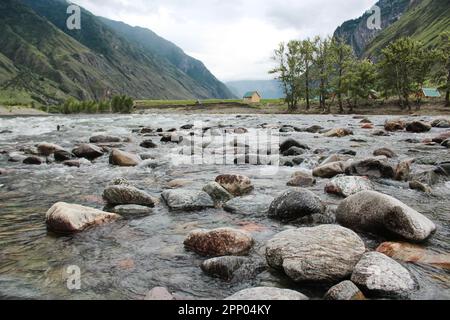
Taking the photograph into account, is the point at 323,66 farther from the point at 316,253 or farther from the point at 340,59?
the point at 316,253

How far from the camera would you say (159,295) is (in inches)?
168

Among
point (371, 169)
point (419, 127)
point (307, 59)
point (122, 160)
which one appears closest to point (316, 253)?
point (371, 169)

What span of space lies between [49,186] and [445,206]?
30.9 ft

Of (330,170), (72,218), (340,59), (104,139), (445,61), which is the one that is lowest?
(72,218)

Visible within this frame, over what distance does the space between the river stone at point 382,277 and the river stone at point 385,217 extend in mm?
1249

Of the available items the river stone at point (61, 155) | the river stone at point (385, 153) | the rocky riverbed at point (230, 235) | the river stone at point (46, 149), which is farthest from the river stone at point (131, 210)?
the river stone at point (385, 153)

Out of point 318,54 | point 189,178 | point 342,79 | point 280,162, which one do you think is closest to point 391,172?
point 280,162

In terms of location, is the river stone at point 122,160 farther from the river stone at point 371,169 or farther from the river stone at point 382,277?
the river stone at point 382,277

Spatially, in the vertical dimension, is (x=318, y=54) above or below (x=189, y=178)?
above

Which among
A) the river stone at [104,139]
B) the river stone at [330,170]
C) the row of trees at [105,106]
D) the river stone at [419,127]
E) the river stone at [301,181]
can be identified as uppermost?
the row of trees at [105,106]

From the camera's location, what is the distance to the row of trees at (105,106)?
10212 centimetres

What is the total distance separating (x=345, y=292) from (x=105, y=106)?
112382 mm

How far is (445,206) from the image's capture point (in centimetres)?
764
